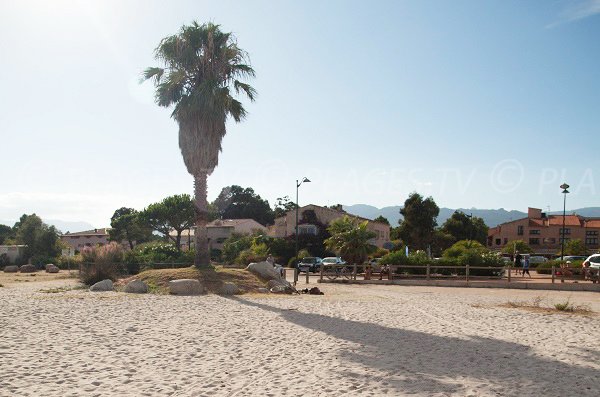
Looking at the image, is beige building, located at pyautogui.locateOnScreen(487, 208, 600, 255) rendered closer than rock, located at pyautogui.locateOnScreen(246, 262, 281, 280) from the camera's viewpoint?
No

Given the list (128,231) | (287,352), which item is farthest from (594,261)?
(128,231)

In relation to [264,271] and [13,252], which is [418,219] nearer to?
[264,271]

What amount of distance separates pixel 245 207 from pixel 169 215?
34.4m

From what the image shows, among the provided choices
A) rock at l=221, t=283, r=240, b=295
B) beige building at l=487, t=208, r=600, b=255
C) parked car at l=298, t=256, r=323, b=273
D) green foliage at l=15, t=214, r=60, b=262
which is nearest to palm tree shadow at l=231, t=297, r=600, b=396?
rock at l=221, t=283, r=240, b=295

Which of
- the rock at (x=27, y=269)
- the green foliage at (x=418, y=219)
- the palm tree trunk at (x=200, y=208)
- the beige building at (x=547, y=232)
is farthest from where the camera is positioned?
the beige building at (x=547, y=232)

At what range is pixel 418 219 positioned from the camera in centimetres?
5831

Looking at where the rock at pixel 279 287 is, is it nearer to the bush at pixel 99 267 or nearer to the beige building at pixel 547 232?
the bush at pixel 99 267

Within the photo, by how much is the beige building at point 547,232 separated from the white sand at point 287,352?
76523 mm

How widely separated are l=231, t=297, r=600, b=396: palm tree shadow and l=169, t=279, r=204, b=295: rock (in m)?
9.05

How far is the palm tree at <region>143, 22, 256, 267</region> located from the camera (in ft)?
75.9

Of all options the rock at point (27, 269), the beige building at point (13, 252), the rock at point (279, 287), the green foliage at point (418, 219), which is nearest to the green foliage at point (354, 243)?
the rock at point (279, 287)

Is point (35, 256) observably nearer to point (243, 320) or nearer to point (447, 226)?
point (243, 320)

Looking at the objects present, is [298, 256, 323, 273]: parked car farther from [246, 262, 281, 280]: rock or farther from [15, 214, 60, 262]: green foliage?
[15, 214, 60, 262]: green foliage

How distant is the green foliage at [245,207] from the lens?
10488 cm
